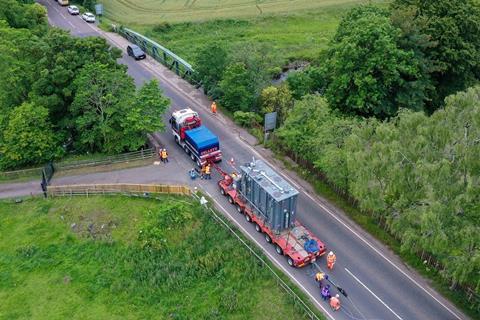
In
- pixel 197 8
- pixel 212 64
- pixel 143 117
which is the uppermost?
pixel 197 8

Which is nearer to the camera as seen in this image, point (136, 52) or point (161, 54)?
point (136, 52)

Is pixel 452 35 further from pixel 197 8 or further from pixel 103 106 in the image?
pixel 197 8

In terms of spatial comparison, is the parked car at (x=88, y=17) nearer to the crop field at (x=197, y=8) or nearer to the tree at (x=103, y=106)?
the crop field at (x=197, y=8)

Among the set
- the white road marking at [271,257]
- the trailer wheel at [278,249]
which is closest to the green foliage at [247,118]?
the white road marking at [271,257]

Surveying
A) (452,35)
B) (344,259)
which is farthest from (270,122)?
(452,35)

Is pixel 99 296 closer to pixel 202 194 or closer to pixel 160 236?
pixel 160 236

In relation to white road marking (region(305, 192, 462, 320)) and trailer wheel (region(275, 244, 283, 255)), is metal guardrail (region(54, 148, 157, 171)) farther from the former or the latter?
Result: trailer wheel (region(275, 244, 283, 255))

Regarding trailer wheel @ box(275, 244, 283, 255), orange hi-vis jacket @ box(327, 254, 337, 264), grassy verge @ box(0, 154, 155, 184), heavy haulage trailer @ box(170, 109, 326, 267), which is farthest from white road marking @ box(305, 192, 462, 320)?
grassy verge @ box(0, 154, 155, 184)
